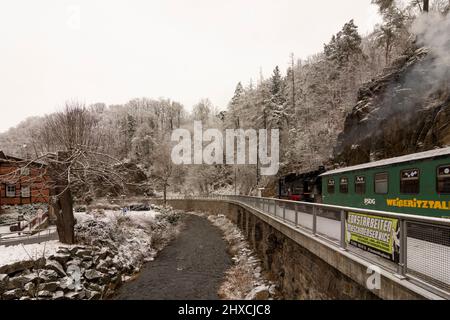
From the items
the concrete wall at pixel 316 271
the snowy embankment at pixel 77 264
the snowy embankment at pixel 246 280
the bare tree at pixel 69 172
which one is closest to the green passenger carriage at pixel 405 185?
the concrete wall at pixel 316 271

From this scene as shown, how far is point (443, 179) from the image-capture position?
8.35 metres

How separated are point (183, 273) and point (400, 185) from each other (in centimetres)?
1290

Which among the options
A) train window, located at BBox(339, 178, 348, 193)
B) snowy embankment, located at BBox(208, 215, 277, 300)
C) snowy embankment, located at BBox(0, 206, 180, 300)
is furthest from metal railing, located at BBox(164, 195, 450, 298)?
snowy embankment, located at BBox(0, 206, 180, 300)

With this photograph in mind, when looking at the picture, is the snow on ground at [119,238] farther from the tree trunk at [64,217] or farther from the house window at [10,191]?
the house window at [10,191]

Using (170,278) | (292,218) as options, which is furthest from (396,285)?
(170,278)

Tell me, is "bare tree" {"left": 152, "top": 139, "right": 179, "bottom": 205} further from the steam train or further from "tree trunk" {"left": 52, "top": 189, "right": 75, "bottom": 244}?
the steam train

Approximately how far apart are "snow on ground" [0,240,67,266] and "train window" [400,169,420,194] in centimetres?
1625

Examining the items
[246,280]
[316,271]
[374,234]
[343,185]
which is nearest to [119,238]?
[246,280]

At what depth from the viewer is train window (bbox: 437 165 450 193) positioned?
8.14m

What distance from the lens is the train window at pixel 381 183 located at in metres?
11.6

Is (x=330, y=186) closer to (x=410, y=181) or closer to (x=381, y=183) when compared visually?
(x=381, y=183)

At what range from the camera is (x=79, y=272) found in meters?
12.9

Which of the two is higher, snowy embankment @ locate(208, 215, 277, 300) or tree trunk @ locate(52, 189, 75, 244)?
tree trunk @ locate(52, 189, 75, 244)
